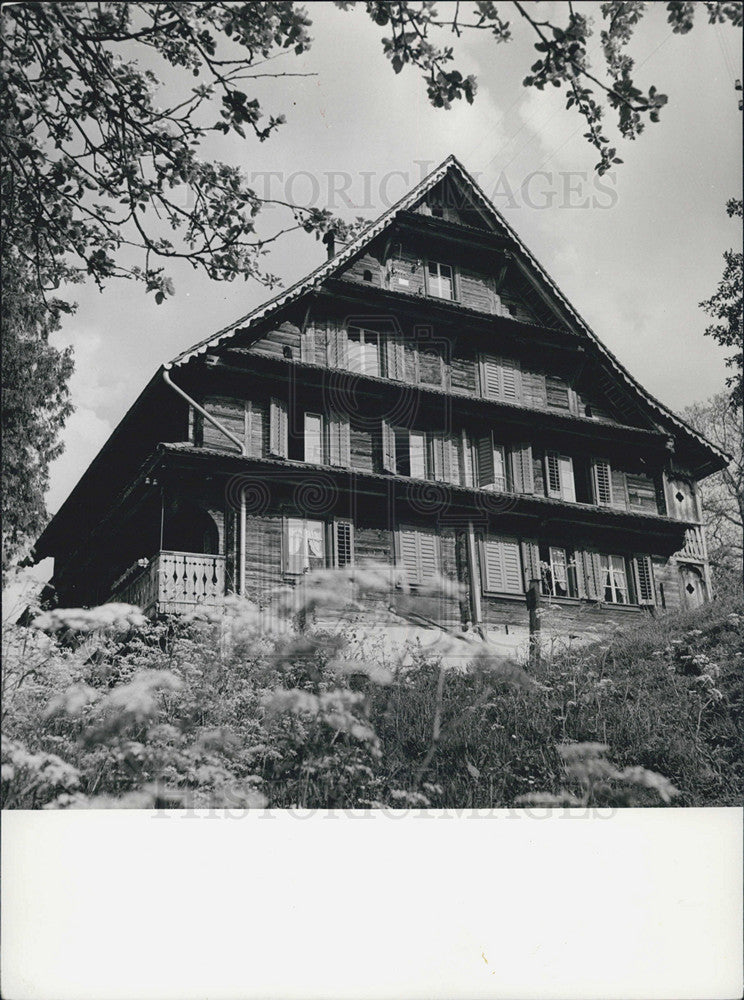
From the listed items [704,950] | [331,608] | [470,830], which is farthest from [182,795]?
[704,950]

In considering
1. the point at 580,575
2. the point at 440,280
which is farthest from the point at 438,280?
the point at 580,575

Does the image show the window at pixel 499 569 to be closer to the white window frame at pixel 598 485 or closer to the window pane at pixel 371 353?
the white window frame at pixel 598 485

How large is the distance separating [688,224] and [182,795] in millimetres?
4198

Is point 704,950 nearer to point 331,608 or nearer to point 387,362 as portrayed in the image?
point 331,608

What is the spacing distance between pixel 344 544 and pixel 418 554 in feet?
1.27

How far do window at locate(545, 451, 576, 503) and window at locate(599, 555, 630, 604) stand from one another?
0.43 metres

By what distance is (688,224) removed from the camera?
5281 mm

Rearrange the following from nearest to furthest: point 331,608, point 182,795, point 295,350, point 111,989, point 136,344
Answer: point 111,989, point 182,795, point 331,608, point 136,344, point 295,350

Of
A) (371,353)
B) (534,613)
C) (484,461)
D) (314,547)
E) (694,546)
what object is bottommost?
(534,613)

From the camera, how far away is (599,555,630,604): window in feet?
16.8

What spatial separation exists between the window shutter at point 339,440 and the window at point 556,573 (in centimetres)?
126

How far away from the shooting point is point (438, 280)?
241 inches

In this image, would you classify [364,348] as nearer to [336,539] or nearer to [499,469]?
[499,469]

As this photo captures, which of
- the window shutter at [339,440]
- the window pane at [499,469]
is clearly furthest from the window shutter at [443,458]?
the window shutter at [339,440]
